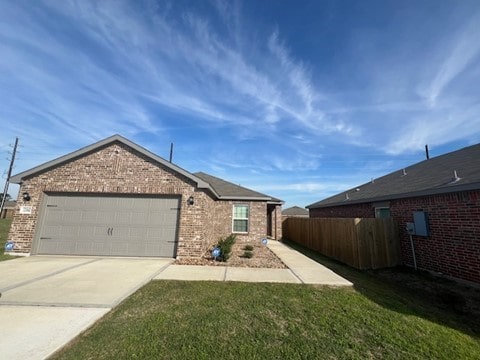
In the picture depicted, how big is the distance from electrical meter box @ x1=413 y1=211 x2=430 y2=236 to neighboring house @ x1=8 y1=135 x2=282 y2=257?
8.24 metres

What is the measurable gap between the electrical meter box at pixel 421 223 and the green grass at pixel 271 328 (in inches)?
150

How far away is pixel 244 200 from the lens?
45.0ft

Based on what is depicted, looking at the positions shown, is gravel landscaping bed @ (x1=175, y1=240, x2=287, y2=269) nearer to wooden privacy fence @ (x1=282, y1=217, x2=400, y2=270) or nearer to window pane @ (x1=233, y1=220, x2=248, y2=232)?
wooden privacy fence @ (x1=282, y1=217, x2=400, y2=270)

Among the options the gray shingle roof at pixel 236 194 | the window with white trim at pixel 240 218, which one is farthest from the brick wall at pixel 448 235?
the window with white trim at pixel 240 218

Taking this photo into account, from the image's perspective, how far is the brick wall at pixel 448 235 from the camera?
6.55m

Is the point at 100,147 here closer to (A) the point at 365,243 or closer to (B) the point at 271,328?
(B) the point at 271,328

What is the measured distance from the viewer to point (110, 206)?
8734 millimetres

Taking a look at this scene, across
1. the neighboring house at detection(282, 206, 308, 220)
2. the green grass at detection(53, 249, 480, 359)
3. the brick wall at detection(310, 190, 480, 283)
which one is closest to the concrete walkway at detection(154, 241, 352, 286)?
the green grass at detection(53, 249, 480, 359)

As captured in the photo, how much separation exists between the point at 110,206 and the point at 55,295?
4546 mm

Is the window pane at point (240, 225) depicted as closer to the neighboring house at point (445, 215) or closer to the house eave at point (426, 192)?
the house eave at point (426, 192)

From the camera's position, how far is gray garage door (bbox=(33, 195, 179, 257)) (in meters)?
8.48

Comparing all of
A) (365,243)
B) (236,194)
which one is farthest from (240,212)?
(365,243)

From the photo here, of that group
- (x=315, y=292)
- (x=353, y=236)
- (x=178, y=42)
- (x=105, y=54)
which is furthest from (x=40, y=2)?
(x=353, y=236)

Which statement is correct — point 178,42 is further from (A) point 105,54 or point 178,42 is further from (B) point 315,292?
(B) point 315,292
